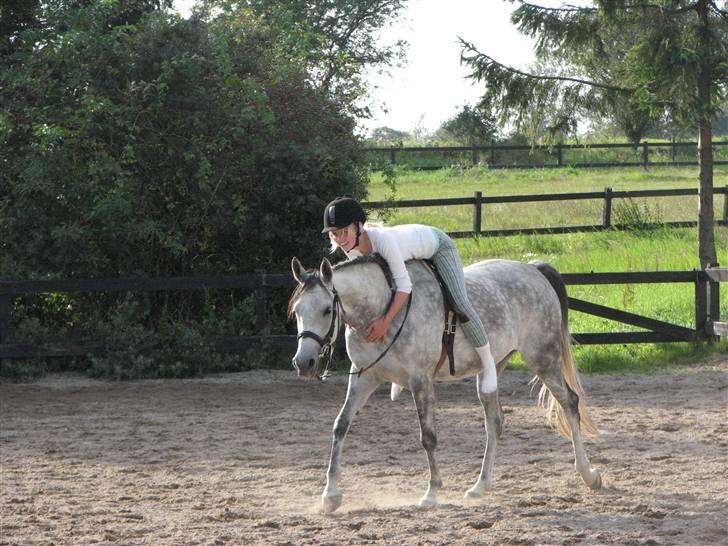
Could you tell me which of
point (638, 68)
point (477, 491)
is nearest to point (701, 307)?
point (638, 68)

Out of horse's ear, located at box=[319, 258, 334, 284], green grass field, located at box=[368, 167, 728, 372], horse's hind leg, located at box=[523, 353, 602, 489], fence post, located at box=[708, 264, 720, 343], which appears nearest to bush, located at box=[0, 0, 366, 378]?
green grass field, located at box=[368, 167, 728, 372]

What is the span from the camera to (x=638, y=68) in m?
15.2

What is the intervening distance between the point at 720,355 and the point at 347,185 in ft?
16.4

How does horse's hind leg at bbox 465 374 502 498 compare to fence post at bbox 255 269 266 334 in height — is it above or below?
below

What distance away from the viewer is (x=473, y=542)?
20.7ft

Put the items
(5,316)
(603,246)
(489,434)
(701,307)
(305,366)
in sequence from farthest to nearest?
(603,246) → (701,307) → (5,316) → (489,434) → (305,366)

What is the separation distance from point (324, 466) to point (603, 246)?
13.9 m

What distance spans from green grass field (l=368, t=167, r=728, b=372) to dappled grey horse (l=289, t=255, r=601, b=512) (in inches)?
211

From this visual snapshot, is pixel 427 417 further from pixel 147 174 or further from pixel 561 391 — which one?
pixel 147 174

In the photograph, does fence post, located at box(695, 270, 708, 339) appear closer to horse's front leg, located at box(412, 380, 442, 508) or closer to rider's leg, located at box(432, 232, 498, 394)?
rider's leg, located at box(432, 232, 498, 394)

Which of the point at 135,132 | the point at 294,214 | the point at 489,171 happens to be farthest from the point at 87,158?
the point at 489,171

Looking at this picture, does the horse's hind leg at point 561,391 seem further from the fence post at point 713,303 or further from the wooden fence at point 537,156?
the wooden fence at point 537,156

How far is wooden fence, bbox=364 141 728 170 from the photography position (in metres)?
41.9

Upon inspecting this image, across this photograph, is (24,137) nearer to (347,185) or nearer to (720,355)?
(347,185)
